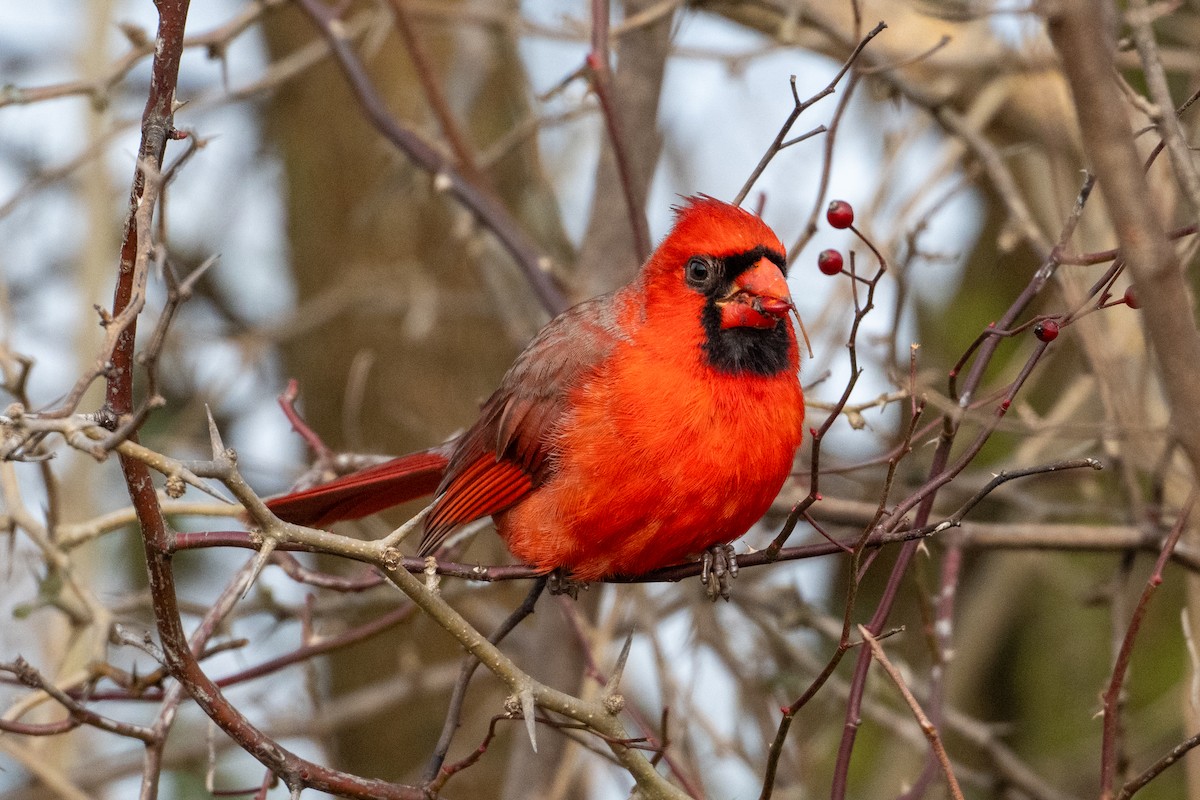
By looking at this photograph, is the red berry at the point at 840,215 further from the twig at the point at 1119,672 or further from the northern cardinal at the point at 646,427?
the twig at the point at 1119,672

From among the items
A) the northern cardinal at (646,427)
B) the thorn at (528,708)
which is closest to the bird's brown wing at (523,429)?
the northern cardinal at (646,427)

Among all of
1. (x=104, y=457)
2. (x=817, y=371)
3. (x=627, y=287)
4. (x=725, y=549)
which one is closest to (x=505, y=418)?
(x=627, y=287)

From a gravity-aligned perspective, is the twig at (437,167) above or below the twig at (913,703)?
above

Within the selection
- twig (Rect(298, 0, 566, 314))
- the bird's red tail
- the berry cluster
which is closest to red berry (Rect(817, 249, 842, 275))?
the berry cluster

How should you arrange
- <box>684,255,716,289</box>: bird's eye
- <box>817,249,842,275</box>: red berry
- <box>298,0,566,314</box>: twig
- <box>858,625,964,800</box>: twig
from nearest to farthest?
<box>858,625,964,800</box>: twig → <box>817,249,842,275</box>: red berry → <box>684,255,716,289</box>: bird's eye → <box>298,0,566,314</box>: twig

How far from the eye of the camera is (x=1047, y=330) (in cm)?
207

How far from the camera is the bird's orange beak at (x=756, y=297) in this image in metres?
2.73

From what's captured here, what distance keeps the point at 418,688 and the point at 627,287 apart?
182 centimetres

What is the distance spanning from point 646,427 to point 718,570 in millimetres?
312

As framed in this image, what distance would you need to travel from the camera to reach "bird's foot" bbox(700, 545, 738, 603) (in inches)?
106

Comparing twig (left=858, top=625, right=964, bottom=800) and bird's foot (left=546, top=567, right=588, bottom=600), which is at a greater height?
bird's foot (left=546, top=567, right=588, bottom=600)

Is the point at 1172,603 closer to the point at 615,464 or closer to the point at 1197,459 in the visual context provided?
the point at 615,464

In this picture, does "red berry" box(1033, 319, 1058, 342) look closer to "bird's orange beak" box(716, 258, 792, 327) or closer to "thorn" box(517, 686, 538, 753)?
"bird's orange beak" box(716, 258, 792, 327)

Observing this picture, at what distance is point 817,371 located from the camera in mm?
3916
